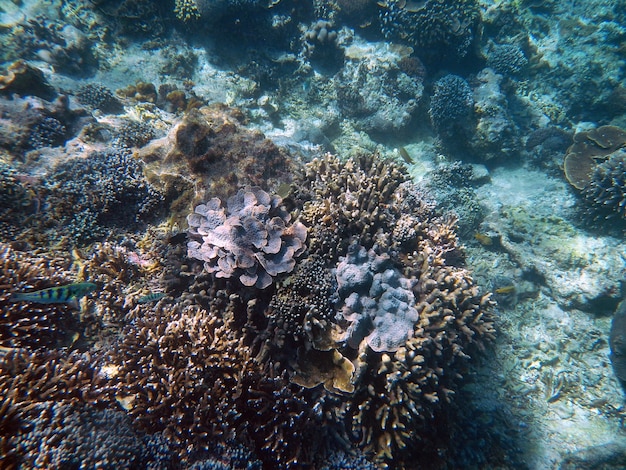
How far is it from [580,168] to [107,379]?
35.2 ft

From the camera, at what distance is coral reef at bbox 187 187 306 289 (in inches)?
137

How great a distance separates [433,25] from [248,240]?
9.09 meters

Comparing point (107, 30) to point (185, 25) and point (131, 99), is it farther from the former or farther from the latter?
point (131, 99)

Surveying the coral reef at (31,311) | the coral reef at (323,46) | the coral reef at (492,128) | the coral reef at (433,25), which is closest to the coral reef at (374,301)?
the coral reef at (31,311)

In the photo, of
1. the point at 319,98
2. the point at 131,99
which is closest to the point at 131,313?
the point at 131,99

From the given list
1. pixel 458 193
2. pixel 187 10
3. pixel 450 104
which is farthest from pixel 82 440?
pixel 187 10

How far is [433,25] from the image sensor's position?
902 cm

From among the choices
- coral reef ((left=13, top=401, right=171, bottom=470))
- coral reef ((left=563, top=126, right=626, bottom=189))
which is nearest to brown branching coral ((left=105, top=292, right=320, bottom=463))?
coral reef ((left=13, top=401, right=171, bottom=470))

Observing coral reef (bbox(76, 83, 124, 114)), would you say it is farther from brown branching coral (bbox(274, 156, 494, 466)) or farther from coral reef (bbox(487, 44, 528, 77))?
coral reef (bbox(487, 44, 528, 77))

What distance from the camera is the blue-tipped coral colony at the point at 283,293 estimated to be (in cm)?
328

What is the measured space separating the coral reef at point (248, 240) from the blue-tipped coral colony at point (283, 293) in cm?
3

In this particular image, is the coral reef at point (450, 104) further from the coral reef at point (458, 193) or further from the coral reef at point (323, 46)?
the coral reef at point (323, 46)

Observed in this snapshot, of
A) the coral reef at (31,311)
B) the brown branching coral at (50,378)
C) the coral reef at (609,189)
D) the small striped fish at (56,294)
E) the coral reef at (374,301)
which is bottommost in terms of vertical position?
the brown branching coral at (50,378)

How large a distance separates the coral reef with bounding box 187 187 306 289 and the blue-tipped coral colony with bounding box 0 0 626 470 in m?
0.03
